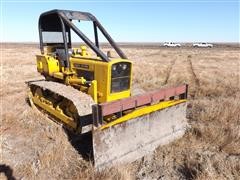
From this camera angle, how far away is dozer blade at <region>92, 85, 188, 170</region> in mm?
4781

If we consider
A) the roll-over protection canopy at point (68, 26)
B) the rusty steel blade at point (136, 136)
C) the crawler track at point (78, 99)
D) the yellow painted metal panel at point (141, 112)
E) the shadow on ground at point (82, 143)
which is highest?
the roll-over protection canopy at point (68, 26)

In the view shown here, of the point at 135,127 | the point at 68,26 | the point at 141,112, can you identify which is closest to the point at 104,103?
the point at 135,127

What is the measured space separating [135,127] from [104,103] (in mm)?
931

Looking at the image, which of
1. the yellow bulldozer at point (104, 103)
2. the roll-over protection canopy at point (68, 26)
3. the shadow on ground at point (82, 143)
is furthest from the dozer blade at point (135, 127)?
the roll-over protection canopy at point (68, 26)

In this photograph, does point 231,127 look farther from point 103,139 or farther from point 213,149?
point 103,139

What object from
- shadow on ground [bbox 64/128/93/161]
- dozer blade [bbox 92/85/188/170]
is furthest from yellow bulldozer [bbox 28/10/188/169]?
shadow on ground [bbox 64/128/93/161]

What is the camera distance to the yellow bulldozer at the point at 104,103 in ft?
16.2

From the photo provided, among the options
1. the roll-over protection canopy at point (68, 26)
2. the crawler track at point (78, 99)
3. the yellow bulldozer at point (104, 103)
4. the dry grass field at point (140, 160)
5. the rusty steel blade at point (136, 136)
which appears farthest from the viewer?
the roll-over protection canopy at point (68, 26)

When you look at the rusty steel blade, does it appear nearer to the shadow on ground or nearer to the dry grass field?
the dry grass field

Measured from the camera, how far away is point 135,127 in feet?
17.5

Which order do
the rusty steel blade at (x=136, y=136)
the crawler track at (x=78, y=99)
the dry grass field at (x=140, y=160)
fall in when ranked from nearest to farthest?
the dry grass field at (x=140, y=160), the rusty steel blade at (x=136, y=136), the crawler track at (x=78, y=99)

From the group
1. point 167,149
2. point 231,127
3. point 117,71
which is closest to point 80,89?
point 117,71

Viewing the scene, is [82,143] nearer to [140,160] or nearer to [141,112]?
[140,160]

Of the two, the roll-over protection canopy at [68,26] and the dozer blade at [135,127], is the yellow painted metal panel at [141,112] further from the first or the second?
the roll-over protection canopy at [68,26]
